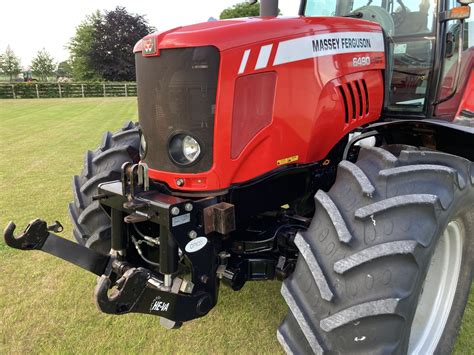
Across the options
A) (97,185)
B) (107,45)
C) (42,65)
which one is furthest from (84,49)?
(97,185)

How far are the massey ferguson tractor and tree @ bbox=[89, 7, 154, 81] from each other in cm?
4783

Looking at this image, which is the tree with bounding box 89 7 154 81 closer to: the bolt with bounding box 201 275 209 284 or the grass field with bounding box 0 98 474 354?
the grass field with bounding box 0 98 474 354

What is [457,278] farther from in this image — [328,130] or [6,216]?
[6,216]

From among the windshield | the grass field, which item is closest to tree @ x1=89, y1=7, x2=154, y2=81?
the grass field

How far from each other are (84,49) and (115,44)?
3636 millimetres

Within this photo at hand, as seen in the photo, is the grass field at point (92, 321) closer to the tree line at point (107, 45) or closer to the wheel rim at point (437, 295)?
the wheel rim at point (437, 295)

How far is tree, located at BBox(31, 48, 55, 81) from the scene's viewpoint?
65938 mm

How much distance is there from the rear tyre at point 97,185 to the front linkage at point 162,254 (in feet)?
1.49

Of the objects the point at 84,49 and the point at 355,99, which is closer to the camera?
the point at 355,99

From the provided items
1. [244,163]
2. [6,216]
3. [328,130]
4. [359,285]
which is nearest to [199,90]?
[244,163]

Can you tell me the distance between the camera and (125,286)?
202 cm

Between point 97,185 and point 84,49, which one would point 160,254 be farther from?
point 84,49

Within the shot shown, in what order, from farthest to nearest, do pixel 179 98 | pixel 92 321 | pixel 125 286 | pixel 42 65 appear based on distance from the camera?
pixel 42 65 < pixel 92 321 < pixel 179 98 < pixel 125 286

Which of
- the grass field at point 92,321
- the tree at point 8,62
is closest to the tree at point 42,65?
the tree at point 8,62
